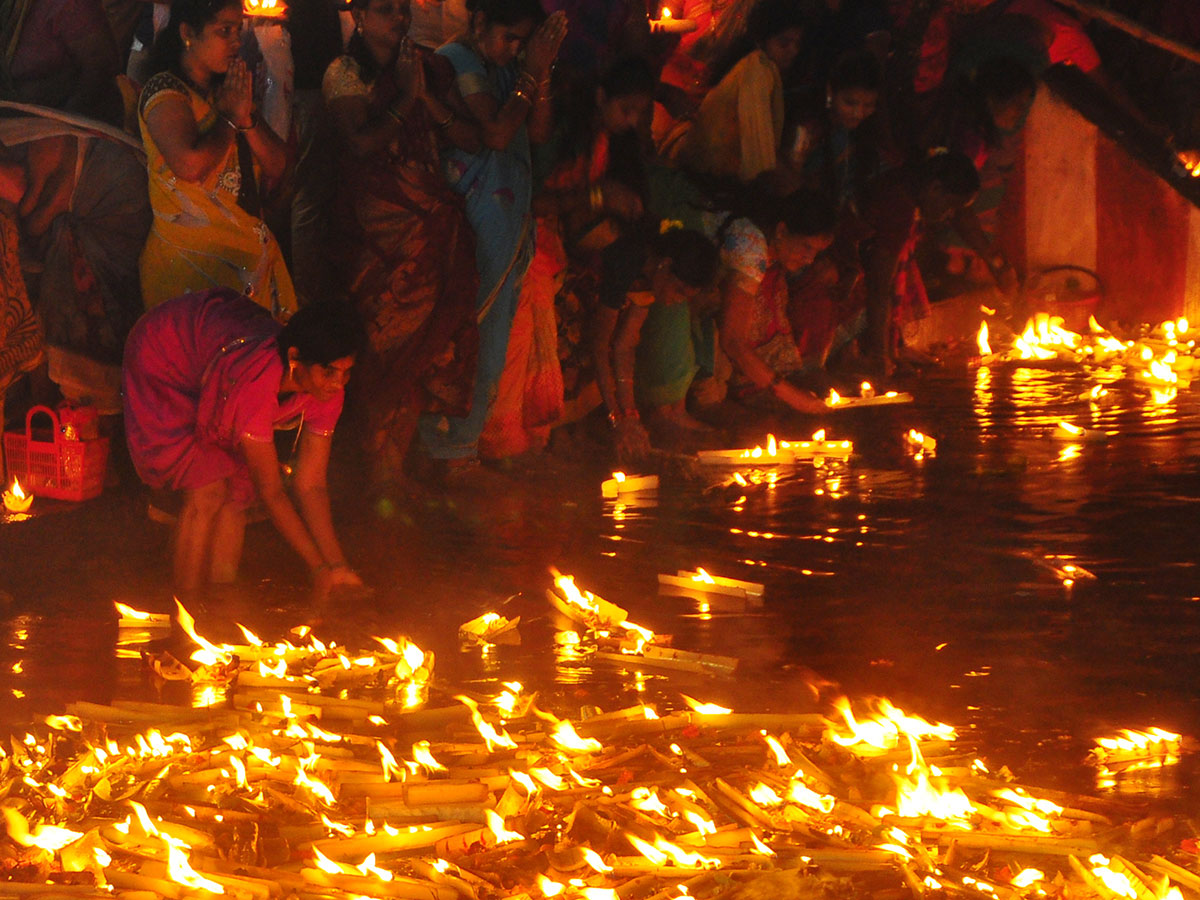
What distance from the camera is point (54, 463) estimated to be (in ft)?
20.3

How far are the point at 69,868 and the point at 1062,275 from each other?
11.3 meters

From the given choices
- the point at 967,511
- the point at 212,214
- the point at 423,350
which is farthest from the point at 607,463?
the point at 212,214

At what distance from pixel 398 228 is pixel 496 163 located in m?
0.62

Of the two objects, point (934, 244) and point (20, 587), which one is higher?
point (934, 244)

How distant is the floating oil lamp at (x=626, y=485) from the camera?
698 centimetres

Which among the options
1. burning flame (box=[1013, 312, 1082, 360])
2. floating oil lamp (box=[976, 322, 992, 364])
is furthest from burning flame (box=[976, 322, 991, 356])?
burning flame (box=[1013, 312, 1082, 360])

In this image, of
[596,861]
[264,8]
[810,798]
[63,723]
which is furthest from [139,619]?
[264,8]

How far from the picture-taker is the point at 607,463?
7641 mm

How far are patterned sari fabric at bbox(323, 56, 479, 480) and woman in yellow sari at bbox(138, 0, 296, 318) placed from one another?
60 cm

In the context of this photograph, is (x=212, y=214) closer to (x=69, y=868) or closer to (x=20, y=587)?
(x=20, y=587)

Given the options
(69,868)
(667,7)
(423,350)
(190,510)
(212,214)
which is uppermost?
(667,7)

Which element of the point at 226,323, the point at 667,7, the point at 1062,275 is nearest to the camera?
the point at 226,323

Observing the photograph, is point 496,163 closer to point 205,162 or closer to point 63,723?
point 205,162

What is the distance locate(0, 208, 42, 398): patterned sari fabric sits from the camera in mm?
6004
